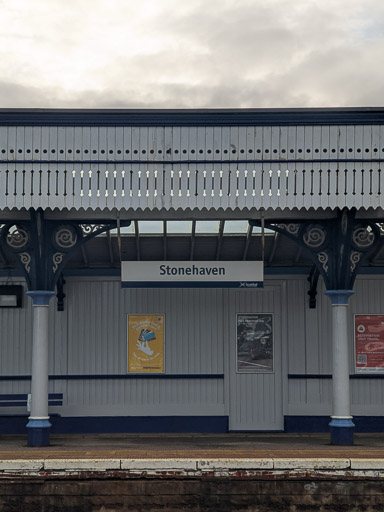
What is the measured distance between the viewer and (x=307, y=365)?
63.4ft

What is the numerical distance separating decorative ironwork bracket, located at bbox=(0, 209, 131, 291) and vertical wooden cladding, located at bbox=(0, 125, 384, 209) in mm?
692

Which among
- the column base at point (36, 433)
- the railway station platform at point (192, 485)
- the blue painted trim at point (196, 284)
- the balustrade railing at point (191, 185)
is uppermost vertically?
the balustrade railing at point (191, 185)

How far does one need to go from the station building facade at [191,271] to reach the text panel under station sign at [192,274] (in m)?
0.03

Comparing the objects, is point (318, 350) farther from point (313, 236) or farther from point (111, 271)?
point (111, 271)

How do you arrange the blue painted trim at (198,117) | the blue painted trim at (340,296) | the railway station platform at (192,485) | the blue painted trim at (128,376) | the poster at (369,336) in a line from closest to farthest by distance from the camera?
the railway station platform at (192,485)
the blue painted trim at (198,117)
the blue painted trim at (340,296)
the blue painted trim at (128,376)
the poster at (369,336)

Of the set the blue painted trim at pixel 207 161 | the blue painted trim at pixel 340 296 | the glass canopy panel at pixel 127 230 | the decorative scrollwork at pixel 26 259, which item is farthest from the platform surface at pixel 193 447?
the blue painted trim at pixel 207 161

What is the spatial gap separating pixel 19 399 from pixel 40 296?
10.7ft

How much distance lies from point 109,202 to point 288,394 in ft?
20.3

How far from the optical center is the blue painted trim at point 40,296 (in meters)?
16.5

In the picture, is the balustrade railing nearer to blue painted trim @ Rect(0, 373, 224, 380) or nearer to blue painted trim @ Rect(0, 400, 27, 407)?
blue painted trim @ Rect(0, 373, 224, 380)

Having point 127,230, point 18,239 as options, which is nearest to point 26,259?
point 18,239

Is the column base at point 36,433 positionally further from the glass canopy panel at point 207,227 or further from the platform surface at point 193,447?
the glass canopy panel at point 207,227

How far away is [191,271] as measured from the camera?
56.0 ft

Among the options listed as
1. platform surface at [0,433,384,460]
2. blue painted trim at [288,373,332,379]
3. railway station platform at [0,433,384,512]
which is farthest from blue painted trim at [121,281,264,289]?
railway station platform at [0,433,384,512]
